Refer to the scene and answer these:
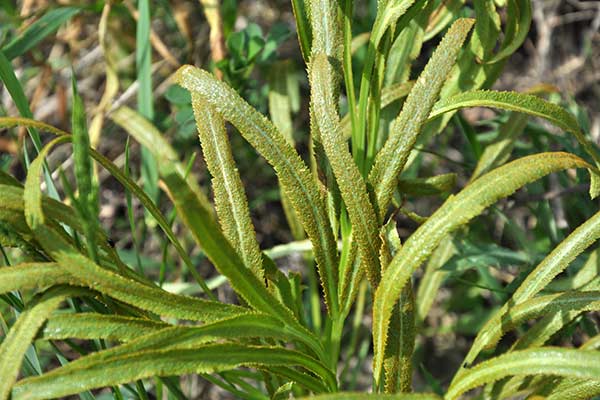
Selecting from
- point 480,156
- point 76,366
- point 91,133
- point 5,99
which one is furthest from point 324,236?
point 5,99

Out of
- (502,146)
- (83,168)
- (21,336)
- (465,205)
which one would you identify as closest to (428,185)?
(502,146)

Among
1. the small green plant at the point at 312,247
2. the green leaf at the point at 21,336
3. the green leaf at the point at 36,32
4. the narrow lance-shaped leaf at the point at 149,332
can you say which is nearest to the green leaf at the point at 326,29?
the small green plant at the point at 312,247

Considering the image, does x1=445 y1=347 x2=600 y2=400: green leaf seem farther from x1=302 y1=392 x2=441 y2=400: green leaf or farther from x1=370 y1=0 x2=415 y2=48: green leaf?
x1=370 y1=0 x2=415 y2=48: green leaf

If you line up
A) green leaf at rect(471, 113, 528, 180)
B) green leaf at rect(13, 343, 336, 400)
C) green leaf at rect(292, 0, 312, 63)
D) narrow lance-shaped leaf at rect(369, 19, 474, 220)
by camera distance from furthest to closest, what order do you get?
green leaf at rect(471, 113, 528, 180) → green leaf at rect(292, 0, 312, 63) → narrow lance-shaped leaf at rect(369, 19, 474, 220) → green leaf at rect(13, 343, 336, 400)

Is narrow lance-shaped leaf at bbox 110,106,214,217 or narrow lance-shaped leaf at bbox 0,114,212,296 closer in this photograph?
narrow lance-shaped leaf at bbox 0,114,212,296

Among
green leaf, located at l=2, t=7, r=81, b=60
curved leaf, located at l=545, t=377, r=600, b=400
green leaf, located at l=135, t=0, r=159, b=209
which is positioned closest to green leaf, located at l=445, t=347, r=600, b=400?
curved leaf, located at l=545, t=377, r=600, b=400

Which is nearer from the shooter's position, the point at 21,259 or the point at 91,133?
the point at 21,259

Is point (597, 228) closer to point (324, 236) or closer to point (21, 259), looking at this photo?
point (324, 236)

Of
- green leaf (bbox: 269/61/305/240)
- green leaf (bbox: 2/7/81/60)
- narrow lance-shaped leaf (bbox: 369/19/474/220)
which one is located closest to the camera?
narrow lance-shaped leaf (bbox: 369/19/474/220)
